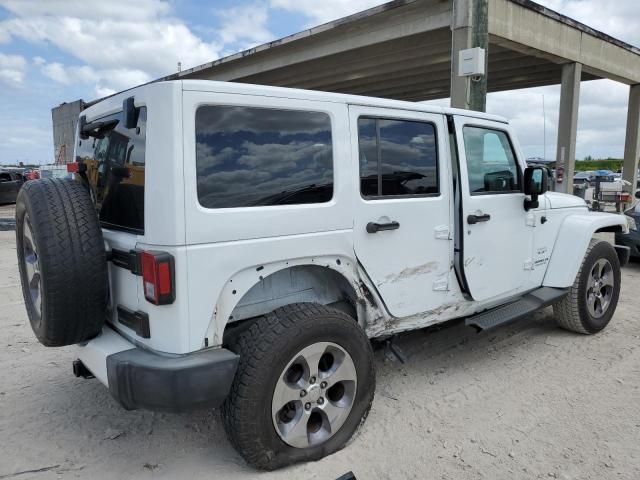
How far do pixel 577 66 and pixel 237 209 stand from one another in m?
13.9

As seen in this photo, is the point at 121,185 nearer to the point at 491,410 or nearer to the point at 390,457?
the point at 390,457

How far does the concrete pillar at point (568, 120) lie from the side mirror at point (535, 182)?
11.1 m

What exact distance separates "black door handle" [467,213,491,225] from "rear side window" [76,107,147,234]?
2182 millimetres

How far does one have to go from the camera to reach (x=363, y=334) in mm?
2873

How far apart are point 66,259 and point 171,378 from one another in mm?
794

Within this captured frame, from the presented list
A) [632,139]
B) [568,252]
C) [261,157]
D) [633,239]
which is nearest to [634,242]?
[633,239]

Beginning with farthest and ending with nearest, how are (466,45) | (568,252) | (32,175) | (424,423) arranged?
1. (32,175)
2. (466,45)
3. (568,252)
4. (424,423)

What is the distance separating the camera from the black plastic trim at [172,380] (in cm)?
226

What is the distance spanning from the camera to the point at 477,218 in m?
3.51

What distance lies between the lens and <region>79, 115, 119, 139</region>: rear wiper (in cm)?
285

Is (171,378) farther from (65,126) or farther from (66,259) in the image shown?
(65,126)

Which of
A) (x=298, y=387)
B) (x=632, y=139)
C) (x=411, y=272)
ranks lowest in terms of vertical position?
(x=298, y=387)

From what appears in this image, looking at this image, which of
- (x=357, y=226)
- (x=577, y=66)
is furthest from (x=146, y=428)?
(x=577, y=66)

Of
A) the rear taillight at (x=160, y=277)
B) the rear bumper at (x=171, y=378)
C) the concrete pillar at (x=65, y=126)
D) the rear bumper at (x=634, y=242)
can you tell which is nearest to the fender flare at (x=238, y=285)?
the rear bumper at (x=171, y=378)
